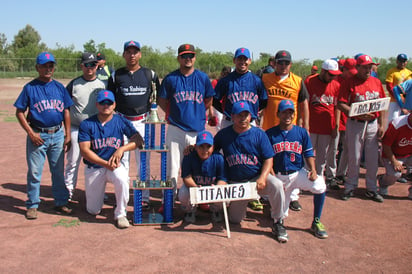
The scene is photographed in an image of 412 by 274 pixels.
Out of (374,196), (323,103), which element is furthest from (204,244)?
(374,196)

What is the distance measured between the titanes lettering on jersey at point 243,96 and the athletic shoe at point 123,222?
2.13 metres

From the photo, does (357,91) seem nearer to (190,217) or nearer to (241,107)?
(241,107)

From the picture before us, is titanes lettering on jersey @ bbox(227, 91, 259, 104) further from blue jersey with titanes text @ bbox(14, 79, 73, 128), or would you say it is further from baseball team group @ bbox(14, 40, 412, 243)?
blue jersey with titanes text @ bbox(14, 79, 73, 128)

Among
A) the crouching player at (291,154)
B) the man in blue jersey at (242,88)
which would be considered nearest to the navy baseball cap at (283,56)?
the man in blue jersey at (242,88)

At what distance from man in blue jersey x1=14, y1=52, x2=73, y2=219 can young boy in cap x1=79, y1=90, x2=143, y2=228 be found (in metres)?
0.46

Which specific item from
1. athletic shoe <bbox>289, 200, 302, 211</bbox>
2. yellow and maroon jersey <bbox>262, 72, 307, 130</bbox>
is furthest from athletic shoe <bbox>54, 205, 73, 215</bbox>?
athletic shoe <bbox>289, 200, 302, 211</bbox>

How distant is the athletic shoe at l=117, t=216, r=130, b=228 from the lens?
5051mm

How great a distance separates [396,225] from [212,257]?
2.76 meters

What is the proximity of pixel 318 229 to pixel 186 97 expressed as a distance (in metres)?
2.39

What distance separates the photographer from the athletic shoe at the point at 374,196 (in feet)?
21.0

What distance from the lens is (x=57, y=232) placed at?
489 centimetres

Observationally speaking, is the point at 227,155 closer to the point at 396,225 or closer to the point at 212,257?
the point at 212,257

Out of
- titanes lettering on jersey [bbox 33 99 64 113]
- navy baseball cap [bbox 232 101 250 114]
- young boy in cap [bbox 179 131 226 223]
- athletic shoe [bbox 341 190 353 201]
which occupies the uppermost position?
navy baseball cap [bbox 232 101 250 114]

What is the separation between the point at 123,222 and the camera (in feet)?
16.6
